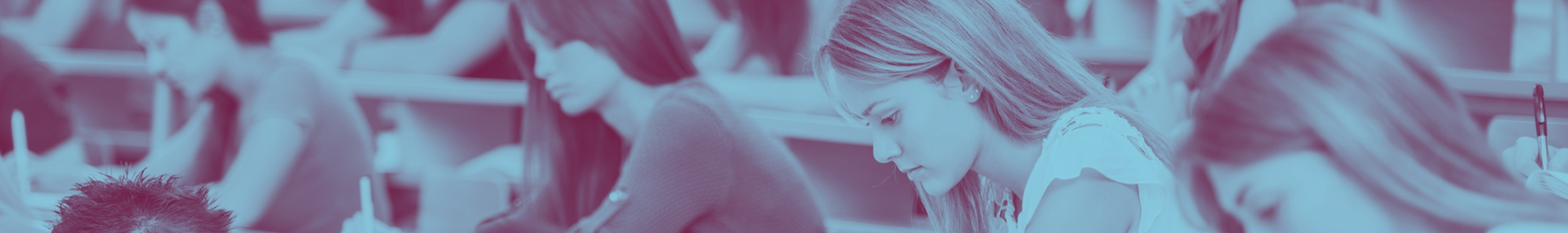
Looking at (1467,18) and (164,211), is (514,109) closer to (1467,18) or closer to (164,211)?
(164,211)

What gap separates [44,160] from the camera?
88.4 inches

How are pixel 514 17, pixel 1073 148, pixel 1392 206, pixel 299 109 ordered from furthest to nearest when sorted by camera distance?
pixel 299 109
pixel 514 17
pixel 1392 206
pixel 1073 148

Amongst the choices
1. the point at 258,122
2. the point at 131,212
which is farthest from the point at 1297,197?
the point at 258,122

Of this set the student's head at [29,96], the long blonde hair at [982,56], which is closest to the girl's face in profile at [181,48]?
the student's head at [29,96]

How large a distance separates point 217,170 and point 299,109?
24cm

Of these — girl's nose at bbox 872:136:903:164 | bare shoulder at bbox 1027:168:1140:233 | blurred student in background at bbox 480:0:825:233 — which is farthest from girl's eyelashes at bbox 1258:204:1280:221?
blurred student in background at bbox 480:0:825:233

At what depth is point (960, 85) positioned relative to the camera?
1069mm

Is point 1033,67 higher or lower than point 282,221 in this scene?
lower

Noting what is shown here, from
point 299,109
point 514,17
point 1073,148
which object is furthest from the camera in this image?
point 299,109

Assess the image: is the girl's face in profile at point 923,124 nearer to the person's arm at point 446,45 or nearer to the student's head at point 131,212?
the student's head at point 131,212

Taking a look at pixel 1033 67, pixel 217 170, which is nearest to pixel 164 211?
pixel 217 170

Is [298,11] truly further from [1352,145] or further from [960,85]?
[1352,145]

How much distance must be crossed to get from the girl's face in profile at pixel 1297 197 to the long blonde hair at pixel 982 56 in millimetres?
274

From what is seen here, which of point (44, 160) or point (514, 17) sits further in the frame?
point (44, 160)
